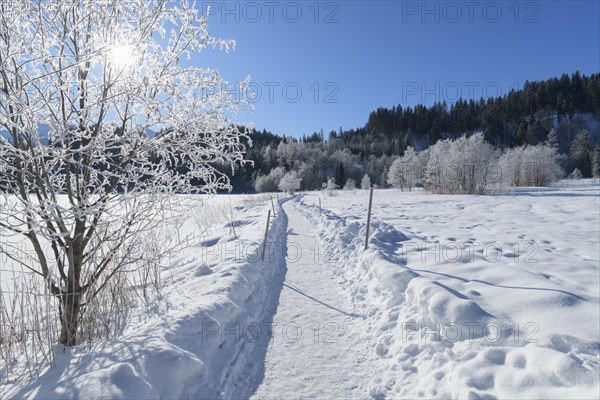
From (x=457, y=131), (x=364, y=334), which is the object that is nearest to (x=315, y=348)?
(x=364, y=334)

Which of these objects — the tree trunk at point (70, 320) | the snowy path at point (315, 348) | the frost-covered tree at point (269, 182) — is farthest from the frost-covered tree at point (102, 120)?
the frost-covered tree at point (269, 182)

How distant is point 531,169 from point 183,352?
52.4 metres

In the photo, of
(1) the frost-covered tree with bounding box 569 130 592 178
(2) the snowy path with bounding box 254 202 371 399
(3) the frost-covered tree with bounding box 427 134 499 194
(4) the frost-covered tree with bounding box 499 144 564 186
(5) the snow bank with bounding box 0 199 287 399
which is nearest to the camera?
(5) the snow bank with bounding box 0 199 287 399

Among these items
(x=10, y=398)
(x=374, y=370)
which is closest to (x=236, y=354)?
(x=374, y=370)

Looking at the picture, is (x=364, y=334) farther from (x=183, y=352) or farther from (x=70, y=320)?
(x=70, y=320)

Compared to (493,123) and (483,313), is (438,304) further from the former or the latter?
(493,123)

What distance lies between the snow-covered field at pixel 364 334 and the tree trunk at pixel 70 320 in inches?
5.6

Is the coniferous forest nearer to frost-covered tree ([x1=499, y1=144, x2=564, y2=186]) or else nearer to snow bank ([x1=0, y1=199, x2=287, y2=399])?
frost-covered tree ([x1=499, y1=144, x2=564, y2=186])

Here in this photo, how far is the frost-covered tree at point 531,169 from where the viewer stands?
4122cm

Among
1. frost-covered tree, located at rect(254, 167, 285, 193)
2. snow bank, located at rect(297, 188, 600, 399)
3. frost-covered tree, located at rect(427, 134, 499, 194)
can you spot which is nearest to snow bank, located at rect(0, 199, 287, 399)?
snow bank, located at rect(297, 188, 600, 399)

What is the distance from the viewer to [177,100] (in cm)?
382

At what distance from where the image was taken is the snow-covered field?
2932 mm

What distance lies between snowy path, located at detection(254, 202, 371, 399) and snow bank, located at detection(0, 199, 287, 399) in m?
0.24

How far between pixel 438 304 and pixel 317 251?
597 cm
